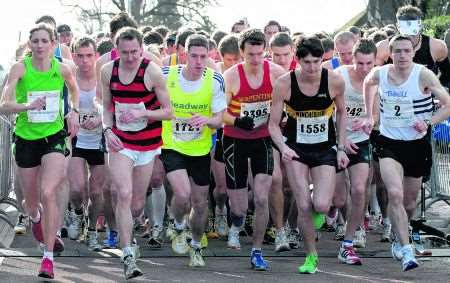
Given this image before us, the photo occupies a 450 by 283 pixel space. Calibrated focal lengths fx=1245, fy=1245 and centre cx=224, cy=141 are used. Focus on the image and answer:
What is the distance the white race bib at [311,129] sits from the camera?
11.2m

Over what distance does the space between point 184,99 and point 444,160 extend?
4023 millimetres

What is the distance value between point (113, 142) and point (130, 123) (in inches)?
10.7

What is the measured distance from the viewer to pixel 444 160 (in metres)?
14.3

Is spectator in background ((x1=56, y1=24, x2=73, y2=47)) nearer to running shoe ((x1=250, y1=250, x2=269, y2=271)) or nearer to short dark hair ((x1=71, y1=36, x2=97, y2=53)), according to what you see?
short dark hair ((x1=71, y1=36, x2=97, y2=53))

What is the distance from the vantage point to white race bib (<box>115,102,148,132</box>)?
35.0 feet

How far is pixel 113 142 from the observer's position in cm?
1055

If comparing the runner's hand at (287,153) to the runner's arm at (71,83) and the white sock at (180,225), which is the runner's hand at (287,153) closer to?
the white sock at (180,225)

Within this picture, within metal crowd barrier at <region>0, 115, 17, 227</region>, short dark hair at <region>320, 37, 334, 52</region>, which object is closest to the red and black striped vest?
short dark hair at <region>320, 37, 334, 52</region>

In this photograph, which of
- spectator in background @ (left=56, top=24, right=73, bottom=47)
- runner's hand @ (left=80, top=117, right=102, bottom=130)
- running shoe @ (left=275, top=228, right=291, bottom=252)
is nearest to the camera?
runner's hand @ (left=80, top=117, right=102, bottom=130)

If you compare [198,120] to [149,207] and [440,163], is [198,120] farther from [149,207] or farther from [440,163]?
[440,163]

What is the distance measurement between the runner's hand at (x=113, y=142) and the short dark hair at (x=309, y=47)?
1.78 m

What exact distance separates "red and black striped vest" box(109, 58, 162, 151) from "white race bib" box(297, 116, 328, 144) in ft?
4.37

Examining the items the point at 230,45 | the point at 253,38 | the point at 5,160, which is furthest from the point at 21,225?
the point at 253,38

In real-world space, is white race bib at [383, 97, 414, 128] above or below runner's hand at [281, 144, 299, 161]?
Answer: above
